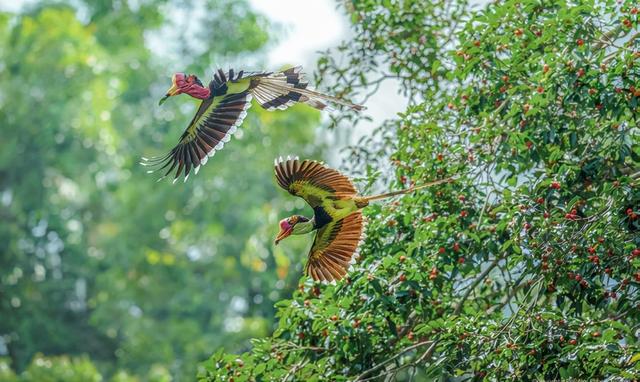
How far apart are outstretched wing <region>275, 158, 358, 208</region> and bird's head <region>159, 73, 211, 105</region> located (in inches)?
21.2

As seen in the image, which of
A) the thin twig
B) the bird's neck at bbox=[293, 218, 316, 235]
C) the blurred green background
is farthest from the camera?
the blurred green background

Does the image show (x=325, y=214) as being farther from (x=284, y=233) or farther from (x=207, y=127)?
(x=207, y=127)

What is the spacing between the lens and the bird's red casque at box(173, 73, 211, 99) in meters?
5.59

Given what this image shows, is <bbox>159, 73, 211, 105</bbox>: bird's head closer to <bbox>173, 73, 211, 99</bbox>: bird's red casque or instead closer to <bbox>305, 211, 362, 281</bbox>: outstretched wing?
<bbox>173, 73, 211, 99</bbox>: bird's red casque

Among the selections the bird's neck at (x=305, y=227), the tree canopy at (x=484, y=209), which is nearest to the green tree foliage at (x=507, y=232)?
the tree canopy at (x=484, y=209)

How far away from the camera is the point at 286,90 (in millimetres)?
5691

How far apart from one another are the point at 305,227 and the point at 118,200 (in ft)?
53.2

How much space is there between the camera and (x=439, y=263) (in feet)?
20.2

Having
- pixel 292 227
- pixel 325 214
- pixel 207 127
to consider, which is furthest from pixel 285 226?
pixel 207 127

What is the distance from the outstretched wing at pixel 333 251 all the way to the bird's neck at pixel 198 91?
2.76ft

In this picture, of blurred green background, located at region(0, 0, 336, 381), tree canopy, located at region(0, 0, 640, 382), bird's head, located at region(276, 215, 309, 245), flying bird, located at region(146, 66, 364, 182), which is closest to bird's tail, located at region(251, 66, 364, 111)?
flying bird, located at region(146, 66, 364, 182)

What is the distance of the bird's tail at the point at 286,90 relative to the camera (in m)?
5.61

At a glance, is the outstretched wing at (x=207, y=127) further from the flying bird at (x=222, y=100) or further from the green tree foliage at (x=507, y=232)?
the green tree foliage at (x=507, y=232)

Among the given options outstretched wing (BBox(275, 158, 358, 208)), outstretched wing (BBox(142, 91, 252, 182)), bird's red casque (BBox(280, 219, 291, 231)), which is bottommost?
bird's red casque (BBox(280, 219, 291, 231))
